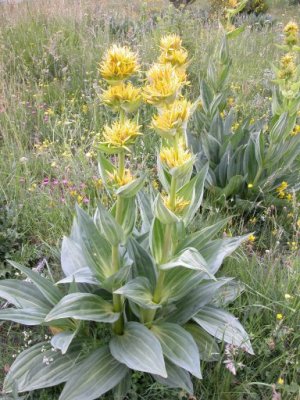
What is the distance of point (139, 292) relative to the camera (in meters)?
1.82

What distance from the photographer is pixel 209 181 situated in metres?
3.29

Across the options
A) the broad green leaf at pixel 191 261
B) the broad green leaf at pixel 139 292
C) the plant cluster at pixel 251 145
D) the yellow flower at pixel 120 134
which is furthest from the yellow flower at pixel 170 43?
the plant cluster at pixel 251 145

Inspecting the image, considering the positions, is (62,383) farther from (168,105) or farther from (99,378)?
(168,105)

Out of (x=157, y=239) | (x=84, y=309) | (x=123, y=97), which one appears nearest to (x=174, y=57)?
(x=123, y=97)

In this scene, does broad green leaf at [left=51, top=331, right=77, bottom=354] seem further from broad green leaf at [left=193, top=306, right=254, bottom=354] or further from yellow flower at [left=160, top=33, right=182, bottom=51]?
yellow flower at [left=160, top=33, right=182, bottom=51]

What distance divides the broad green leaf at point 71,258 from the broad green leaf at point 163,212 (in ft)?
2.21

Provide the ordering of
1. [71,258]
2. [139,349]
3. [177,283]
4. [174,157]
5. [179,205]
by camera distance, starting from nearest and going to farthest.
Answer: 1. [174,157]
2. [179,205]
3. [139,349]
4. [177,283]
5. [71,258]

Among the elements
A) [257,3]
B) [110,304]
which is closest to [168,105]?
[110,304]

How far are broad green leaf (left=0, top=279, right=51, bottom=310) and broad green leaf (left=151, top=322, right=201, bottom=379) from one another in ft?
1.85

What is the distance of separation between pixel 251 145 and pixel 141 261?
1.63 m

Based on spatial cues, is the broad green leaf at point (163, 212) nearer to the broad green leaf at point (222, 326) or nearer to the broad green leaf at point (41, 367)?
the broad green leaf at point (222, 326)

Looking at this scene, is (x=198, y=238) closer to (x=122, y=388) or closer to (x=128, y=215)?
(x=128, y=215)

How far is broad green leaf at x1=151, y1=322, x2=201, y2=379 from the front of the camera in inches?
68.7

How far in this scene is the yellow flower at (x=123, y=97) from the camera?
1578 mm
